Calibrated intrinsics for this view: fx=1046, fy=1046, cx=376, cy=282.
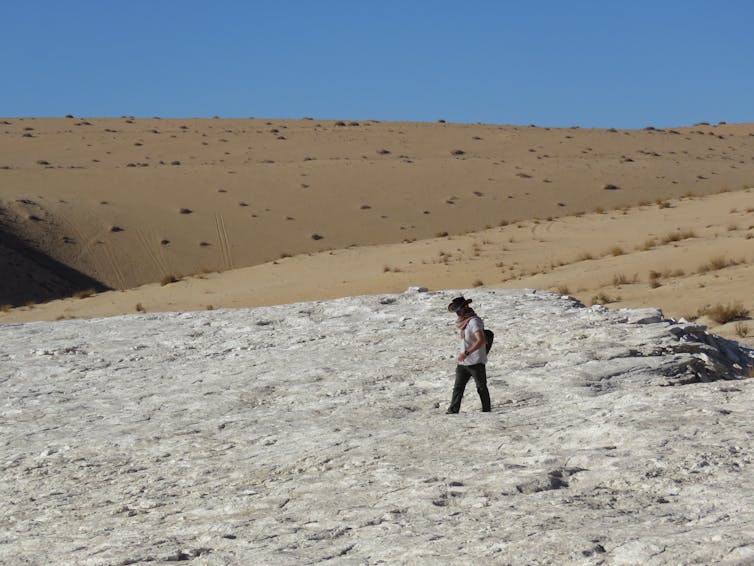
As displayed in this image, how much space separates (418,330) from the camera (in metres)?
14.7

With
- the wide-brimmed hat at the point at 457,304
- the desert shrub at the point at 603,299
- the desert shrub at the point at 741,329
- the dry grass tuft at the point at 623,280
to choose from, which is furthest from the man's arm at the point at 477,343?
the dry grass tuft at the point at 623,280

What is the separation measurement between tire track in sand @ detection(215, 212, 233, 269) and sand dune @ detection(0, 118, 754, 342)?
4.9 inches

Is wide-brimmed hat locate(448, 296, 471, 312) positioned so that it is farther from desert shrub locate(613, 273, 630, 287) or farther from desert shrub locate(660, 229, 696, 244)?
desert shrub locate(660, 229, 696, 244)

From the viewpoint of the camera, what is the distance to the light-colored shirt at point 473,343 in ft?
33.1

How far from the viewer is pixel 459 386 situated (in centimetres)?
1025

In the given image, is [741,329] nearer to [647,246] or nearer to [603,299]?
[603,299]

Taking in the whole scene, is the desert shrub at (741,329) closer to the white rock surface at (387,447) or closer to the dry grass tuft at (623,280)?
the white rock surface at (387,447)

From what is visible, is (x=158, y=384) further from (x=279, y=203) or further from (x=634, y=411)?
(x=279, y=203)

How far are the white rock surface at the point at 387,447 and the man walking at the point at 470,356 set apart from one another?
1.11 feet

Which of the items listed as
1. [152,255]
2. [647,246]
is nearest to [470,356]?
[647,246]

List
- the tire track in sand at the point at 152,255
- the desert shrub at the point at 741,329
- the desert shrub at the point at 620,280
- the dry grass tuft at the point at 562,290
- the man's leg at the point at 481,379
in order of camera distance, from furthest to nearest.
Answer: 1. the tire track in sand at the point at 152,255
2. the desert shrub at the point at 620,280
3. the dry grass tuft at the point at 562,290
4. the desert shrub at the point at 741,329
5. the man's leg at the point at 481,379

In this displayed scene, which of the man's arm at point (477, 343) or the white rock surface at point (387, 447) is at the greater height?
the man's arm at point (477, 343)

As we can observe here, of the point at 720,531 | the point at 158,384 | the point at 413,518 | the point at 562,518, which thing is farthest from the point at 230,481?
the point at 158,384

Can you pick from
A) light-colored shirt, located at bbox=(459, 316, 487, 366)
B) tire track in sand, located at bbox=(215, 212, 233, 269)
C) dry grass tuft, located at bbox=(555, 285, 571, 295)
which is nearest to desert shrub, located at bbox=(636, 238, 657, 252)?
dry grass tuft, located at bbox=(555, 285, 571, 295)
